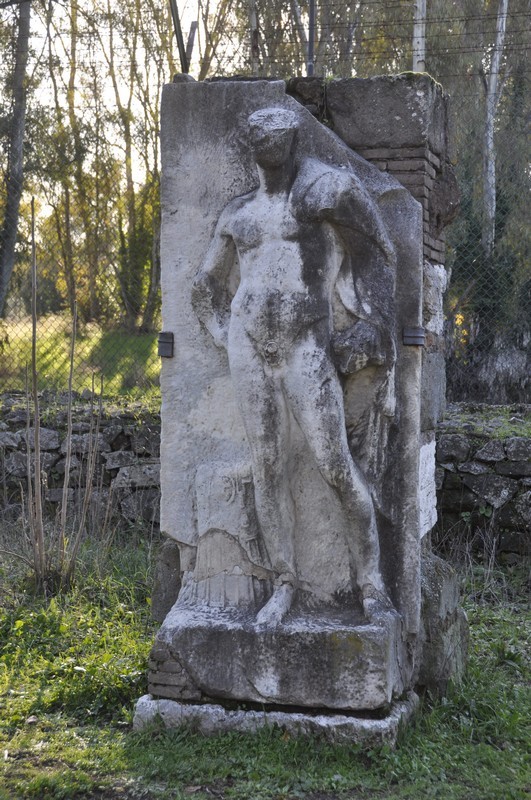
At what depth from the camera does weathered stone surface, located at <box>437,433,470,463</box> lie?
21.3 ft

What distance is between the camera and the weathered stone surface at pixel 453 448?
6488 mm

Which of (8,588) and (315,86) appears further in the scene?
(8,588)

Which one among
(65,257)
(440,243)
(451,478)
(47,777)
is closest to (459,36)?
(65,257)

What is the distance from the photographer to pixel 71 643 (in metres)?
4.67

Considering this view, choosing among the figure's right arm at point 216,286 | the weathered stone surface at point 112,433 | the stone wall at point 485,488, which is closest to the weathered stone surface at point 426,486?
the figure's right arm at point 216,286

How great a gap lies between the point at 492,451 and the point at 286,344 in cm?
333

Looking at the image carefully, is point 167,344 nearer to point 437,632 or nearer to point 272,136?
point 272,136

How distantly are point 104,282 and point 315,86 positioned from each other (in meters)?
5.83

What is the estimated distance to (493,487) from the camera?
250 inches

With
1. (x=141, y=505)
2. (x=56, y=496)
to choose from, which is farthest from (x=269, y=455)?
(x=56, y=496)

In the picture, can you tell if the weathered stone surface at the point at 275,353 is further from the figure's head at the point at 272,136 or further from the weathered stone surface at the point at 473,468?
the weathered stone surface at the point at 473,468

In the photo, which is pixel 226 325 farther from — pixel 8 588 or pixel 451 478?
pixel 451 478

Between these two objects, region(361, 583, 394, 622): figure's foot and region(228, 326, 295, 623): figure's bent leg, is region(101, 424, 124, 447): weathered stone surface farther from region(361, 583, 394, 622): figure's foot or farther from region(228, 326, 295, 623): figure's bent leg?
region(361, 583, 394, 622): figure's foot

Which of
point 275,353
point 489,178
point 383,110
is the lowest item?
point 275,353
